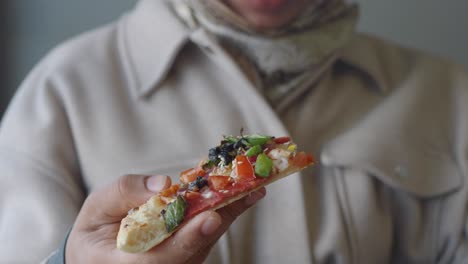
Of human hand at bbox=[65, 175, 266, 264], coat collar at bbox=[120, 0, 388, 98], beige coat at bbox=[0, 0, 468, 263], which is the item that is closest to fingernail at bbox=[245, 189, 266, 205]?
human hand at bbox=[65, 175, 266, 264]

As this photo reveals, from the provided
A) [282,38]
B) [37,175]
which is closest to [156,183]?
[37,175]

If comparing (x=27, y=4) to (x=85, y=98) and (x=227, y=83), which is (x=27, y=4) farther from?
(x=227, y=83)

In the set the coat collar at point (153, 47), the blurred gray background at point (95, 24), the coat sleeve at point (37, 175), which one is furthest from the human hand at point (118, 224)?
the blurred gray background at point (95, 24)

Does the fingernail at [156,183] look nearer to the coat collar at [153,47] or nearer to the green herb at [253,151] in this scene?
the green herb at [253,151]

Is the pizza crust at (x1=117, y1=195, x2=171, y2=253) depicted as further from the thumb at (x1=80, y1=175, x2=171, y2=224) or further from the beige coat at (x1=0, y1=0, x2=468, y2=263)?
the beige coat at (x1=0, y1=0, x2=468, y2=263)

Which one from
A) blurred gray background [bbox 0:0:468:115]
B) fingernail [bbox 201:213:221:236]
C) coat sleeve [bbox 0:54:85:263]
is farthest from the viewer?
blurred gray background [bbox 0:0:468:115]

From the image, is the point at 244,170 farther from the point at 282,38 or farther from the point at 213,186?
the point at 282,38

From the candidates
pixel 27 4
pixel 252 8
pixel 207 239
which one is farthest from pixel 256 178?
pixel 27 4
